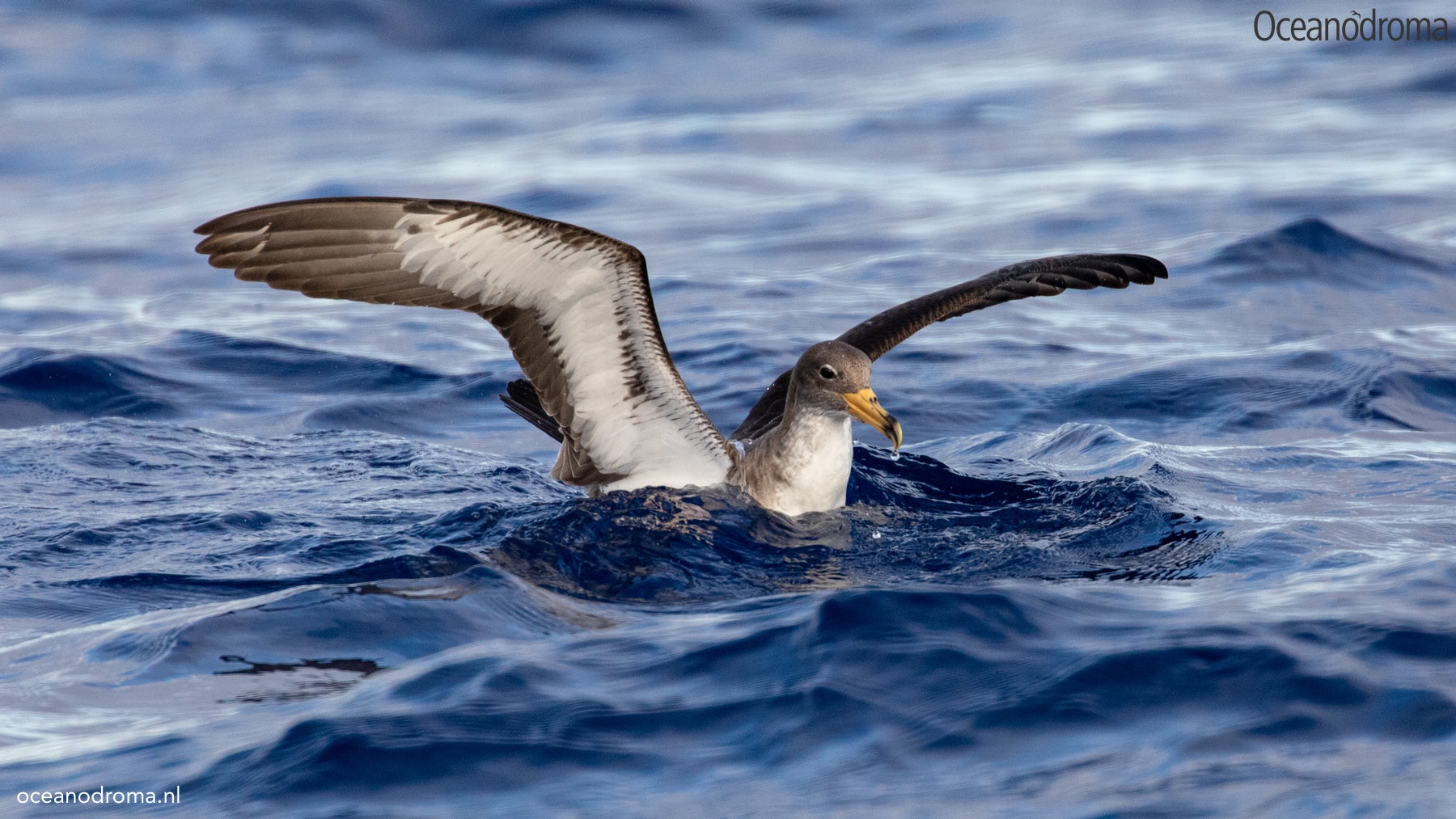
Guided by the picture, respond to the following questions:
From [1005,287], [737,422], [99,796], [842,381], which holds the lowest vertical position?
[737,422]

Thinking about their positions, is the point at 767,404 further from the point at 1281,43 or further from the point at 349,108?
the point at 1281,43

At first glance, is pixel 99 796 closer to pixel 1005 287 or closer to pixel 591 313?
pixel 591 313

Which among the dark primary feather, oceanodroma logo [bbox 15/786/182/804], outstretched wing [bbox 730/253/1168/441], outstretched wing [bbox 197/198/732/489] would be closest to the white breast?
outstretched wing [bbox 197/198/732/489]

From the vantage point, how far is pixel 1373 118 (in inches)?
754

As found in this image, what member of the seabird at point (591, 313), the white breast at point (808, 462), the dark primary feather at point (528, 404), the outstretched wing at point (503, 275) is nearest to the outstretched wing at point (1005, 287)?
the seabird at point (591, 313)

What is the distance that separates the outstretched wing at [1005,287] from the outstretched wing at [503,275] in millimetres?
1560

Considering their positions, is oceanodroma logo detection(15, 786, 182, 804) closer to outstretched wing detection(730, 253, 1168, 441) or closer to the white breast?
the white breast

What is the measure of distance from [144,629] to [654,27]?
1758cm

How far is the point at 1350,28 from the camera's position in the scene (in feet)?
74.6

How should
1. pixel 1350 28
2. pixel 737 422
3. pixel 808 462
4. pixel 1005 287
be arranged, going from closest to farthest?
pixel 808 462, pixel 1005 287, pixel 737 422, pixel 1350 28

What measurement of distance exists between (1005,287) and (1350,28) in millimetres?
16069

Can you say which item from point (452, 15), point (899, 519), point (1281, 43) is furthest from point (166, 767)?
point (1281, 43)

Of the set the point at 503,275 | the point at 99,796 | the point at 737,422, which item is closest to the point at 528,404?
the point at 503,275

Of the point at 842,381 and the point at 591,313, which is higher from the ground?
the point at 591,313
